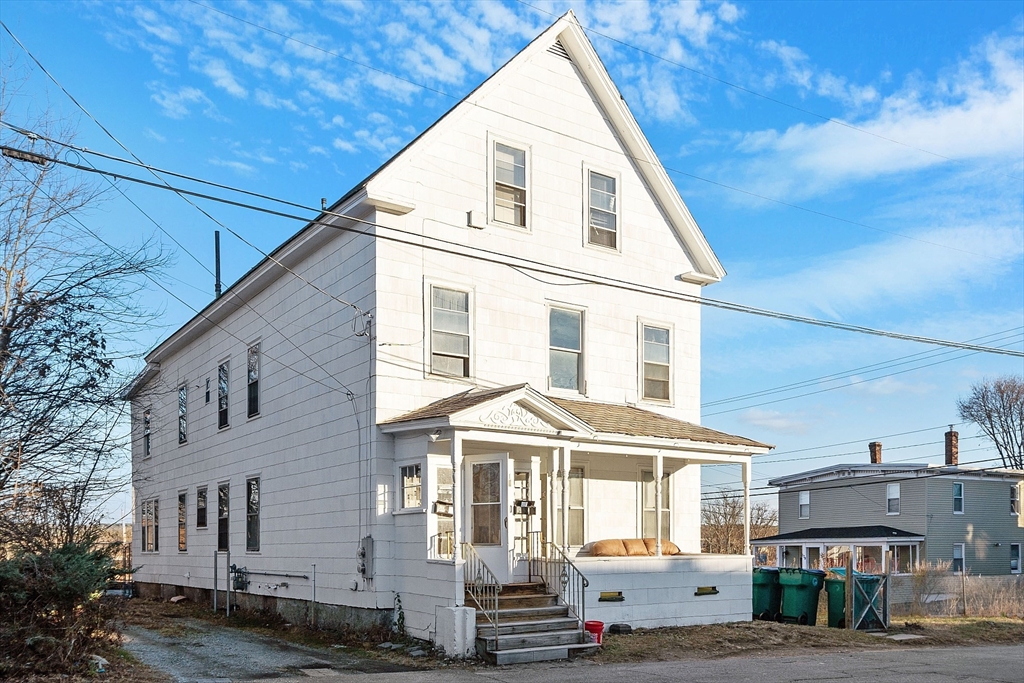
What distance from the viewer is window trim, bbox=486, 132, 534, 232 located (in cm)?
1830

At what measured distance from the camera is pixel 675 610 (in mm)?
17234

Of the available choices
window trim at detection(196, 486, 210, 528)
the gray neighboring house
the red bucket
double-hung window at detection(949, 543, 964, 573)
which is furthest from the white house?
double-hung window at detection(949, 543, 964, 573)

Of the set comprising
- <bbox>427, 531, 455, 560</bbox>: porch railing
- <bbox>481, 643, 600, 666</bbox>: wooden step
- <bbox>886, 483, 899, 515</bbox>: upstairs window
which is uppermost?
<bbox>427, 531, 455, 560</bbox>: porch railing

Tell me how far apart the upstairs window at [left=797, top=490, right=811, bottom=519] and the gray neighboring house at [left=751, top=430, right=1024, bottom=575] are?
0.33ft

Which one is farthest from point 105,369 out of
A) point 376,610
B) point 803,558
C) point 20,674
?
point 803,558

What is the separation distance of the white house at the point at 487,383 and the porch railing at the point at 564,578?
0.18 feet

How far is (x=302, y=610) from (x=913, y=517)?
104 feet

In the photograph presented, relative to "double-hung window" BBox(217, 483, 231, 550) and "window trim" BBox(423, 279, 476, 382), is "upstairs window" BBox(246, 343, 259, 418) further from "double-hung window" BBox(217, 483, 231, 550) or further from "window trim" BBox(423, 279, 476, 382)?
"window trim" BBox(423, 279, 476, 382)

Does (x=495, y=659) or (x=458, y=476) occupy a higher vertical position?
(x=458, y=476)

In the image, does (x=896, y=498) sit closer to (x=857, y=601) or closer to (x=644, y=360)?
(x=857, y=601)

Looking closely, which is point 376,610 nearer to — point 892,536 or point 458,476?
point 458,476

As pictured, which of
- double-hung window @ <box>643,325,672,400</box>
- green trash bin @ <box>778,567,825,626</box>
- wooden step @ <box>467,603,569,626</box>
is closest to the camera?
wooden step @ <box>467,603,569,626</box>

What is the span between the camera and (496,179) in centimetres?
1855

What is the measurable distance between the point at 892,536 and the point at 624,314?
2592 centimetres
